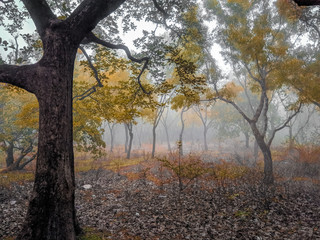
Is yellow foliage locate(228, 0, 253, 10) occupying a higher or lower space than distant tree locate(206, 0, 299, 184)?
higher

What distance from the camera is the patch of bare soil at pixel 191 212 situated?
4.98 m

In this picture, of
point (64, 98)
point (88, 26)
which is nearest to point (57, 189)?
point (64, 98)

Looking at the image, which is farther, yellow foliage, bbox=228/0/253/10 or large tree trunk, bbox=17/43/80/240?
yellow foliage, bbox=228/0/253/10

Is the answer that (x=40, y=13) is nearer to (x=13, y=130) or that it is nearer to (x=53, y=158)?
(x=53, y=158)

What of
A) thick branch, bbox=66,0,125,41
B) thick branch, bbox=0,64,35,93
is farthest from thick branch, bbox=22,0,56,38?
thick branch, bbox=0,64,35,93

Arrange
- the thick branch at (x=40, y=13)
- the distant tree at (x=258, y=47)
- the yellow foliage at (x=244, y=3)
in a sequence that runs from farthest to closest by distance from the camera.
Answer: the yellow foliage at (x=244, y=3) < the distant tree at (x=258, y=47) < the thick branch at (x=40, y=13)

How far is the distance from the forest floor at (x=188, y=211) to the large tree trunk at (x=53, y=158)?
110cm

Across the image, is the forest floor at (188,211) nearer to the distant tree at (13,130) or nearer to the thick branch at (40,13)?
the distant tree at (13,130)

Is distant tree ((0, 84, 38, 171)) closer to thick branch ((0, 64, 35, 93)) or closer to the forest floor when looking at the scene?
the forest floor

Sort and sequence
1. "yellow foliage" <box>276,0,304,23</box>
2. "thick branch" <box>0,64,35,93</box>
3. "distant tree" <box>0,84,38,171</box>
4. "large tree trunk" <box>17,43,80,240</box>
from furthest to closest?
"distant tree" <box>0,84,38,171</box> → "yellow foliage" <box>276,0,304,23</box> → "thick branch" <box>0,64,35,93</box> → "large tree trunk" <box>17,43,80,240</box>

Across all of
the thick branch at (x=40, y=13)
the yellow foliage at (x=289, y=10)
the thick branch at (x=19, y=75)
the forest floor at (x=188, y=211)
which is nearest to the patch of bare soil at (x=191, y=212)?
the forest floor at (x=188, y=211)

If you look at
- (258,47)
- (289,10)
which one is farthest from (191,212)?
(289,10)

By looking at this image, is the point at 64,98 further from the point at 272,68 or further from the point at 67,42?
the point at 272,68

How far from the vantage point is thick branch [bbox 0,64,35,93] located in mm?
3906
